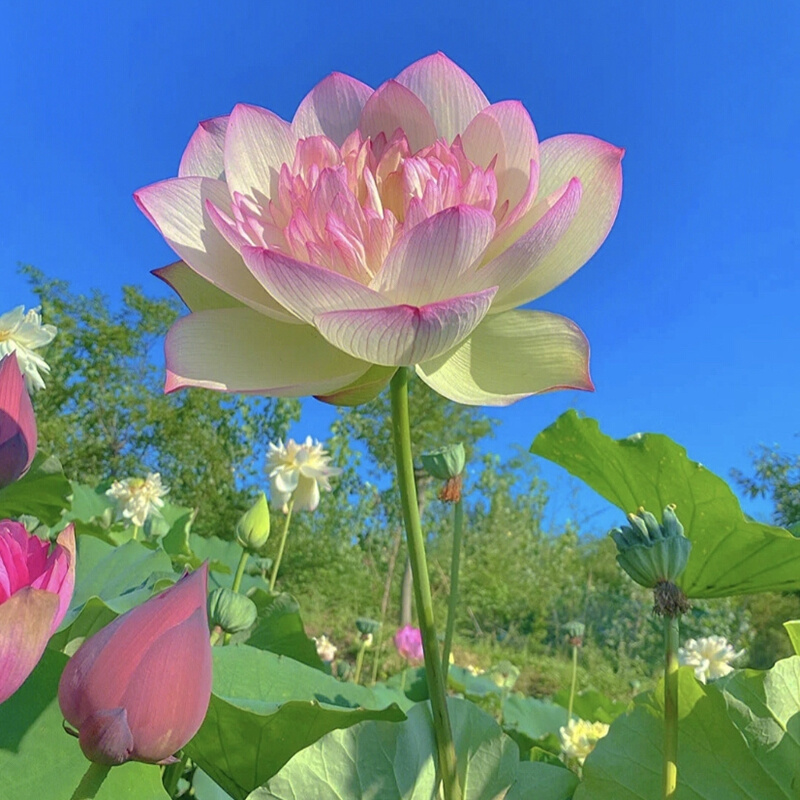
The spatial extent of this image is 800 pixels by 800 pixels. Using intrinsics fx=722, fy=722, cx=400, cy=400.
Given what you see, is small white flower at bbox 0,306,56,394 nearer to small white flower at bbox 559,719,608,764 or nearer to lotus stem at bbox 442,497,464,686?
lotus stem at bbox 442,497,464,686

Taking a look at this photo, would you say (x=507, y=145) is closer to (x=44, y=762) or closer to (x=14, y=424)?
(x=14, y=424)

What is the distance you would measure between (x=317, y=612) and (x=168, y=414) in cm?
337

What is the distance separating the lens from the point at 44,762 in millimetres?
383

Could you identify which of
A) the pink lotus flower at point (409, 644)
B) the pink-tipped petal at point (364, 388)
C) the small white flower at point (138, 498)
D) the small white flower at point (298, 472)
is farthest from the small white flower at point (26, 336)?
the pink lotus flower at point (409, 644)

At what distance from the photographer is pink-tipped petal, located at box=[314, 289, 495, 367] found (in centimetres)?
32

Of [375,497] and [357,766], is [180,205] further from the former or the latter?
[375,497]

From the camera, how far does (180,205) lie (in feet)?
1.28

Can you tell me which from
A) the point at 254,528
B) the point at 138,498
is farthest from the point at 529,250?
the point at 138,498

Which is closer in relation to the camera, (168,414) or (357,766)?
(357,766)

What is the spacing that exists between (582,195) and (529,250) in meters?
0.08

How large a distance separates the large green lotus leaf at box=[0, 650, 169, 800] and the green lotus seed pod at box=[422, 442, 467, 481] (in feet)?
1.23

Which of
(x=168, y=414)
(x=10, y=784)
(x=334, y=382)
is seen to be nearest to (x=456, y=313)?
(x=334, y=382)

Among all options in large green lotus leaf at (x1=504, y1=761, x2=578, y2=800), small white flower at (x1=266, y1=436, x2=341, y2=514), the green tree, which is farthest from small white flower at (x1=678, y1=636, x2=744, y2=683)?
the green tree

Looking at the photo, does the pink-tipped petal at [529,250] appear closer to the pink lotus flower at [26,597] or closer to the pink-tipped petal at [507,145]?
the pink-tipped petal at [507,145]
